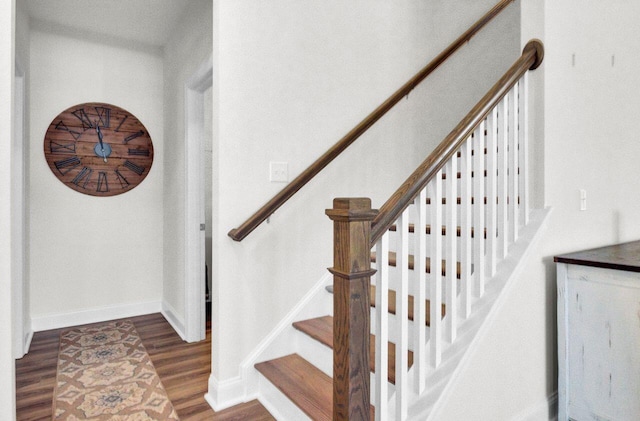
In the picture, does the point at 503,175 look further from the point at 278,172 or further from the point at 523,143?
the point at 278,172

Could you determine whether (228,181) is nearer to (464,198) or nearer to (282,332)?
(282,332)

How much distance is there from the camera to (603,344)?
1.64 metres

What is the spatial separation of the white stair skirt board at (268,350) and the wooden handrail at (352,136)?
604 millimetres

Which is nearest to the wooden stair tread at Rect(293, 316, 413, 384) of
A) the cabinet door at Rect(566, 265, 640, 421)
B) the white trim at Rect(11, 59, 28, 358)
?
the cabinet door at Rect(566, 265, 640, 421)

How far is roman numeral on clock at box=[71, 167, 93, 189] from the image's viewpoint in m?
3.42

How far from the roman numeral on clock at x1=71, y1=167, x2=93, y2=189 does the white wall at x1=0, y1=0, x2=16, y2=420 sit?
7.05ft

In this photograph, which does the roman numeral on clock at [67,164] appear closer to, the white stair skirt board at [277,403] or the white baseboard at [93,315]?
the white baseboard at [93,315]

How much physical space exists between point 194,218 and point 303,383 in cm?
168

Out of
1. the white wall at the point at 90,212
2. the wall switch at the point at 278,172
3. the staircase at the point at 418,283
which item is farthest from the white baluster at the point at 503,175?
the white wall at the point at 90,212

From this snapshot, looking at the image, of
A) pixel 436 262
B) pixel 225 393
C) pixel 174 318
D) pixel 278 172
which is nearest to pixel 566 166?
pixel 436 262

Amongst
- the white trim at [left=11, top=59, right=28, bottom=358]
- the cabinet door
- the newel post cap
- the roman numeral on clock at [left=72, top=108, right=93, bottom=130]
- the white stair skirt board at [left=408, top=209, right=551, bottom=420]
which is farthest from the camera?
the roman numeral on clock at [left=72, top=108, right=93, bottom=130]

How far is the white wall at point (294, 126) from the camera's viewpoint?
6.61ft

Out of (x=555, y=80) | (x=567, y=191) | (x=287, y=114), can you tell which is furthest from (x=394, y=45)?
(x=567, y=191)

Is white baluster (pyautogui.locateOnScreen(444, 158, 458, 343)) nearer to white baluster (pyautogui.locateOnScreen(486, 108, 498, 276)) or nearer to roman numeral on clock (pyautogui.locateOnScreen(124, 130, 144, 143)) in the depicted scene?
white baluster (pyautogui.locateOnScreen(486, 108, 498, 276))
